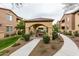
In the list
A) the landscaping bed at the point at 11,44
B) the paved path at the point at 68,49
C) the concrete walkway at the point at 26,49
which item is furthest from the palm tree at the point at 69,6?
the landscaping bed at the point at 11,44

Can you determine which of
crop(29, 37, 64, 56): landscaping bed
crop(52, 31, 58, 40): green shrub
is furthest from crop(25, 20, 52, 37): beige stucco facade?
crop(29, 37, 64, 56): landscaping bed

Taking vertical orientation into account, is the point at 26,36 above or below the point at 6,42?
above

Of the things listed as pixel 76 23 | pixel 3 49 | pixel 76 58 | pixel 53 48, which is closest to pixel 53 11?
pixel 76 23

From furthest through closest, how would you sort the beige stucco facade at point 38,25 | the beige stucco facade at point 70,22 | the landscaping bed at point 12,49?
1. the beige stucco facade at point 70,22
2. the beige stucco facade at point 38,25
3. the landscaping bed at point 12,49

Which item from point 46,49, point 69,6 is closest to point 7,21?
point 46,49

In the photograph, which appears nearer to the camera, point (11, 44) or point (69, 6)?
point (11, 44)

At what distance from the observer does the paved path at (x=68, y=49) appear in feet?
11.5

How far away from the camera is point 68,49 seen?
356 centimetres

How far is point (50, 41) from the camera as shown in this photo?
11.8ft

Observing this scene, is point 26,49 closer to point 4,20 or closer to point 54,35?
point 54,35

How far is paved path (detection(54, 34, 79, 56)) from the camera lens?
3496 mm

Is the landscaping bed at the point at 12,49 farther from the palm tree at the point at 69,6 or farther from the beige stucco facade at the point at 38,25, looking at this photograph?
the palm tree at the point at 69,6

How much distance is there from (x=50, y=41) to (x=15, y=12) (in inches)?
46.7

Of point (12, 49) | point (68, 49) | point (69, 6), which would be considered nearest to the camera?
point (12, 49)
